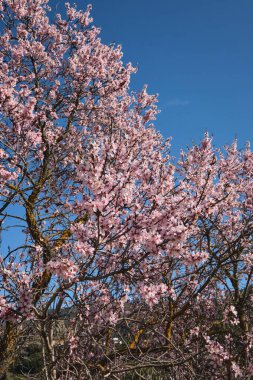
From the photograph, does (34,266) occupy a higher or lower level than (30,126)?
lower

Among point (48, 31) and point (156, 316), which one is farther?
point (48, 31)

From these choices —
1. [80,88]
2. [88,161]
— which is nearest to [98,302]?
[88,161]

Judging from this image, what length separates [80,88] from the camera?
10.8 meters

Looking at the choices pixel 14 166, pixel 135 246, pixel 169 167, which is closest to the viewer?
pixel 135 246

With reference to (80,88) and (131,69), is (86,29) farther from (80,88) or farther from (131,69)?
(80,88)

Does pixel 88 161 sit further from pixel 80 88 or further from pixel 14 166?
pixel 80 88

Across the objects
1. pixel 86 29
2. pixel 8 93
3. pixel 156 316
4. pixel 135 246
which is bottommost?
pixel 156 316

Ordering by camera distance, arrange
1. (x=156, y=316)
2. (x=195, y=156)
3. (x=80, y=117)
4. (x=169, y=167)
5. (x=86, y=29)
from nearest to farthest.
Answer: (x=169, y=167) < (x=156, y=316) < (x=195, y=156) < (x=80, y=117) < (x=86, y=29)

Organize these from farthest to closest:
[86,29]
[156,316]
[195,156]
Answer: [86,29] → [195,156] → [156,316]

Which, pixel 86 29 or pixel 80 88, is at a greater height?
pixel 86 29

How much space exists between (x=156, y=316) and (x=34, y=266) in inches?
109

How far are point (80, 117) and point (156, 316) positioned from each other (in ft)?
21.2

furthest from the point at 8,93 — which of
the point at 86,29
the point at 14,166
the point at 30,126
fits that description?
the point at 86,29

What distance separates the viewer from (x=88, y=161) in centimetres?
361
